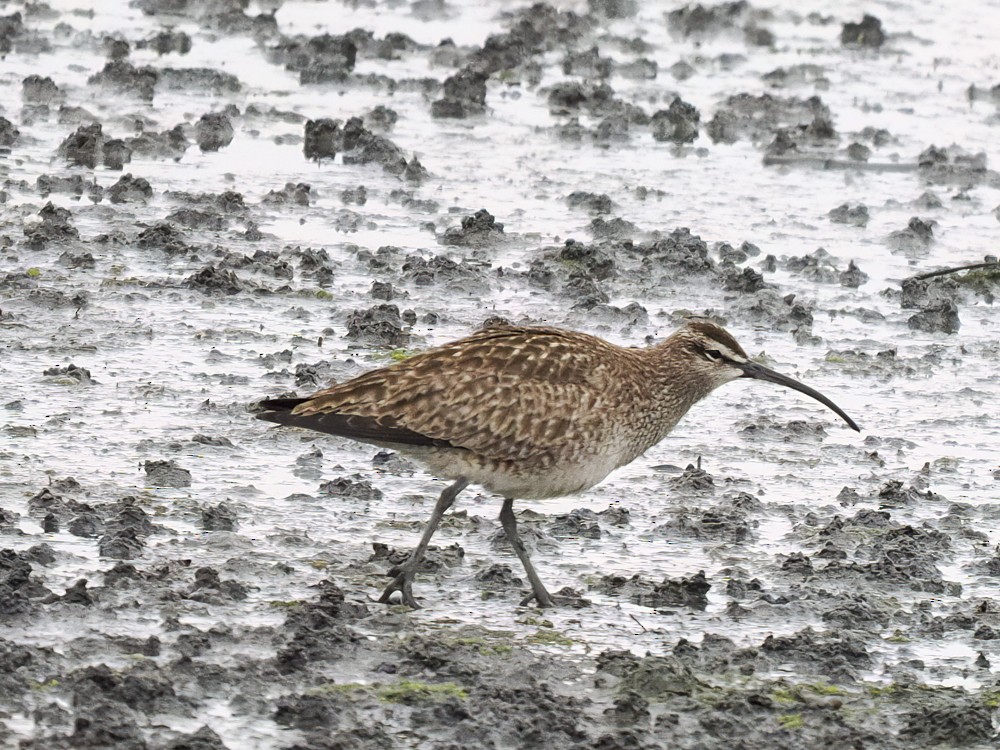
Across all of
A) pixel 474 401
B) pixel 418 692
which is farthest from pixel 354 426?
pixel 418 692

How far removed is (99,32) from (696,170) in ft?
23.8

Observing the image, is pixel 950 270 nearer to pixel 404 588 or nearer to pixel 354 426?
pixel 354 426

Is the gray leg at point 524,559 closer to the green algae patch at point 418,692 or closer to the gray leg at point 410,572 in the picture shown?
the gray leg at point 410,572

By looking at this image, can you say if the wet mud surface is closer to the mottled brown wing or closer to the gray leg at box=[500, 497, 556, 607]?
the gray leg at box=[500, 497, 556, 607]

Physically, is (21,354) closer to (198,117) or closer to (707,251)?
(707,251)

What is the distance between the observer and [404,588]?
8.66 meters

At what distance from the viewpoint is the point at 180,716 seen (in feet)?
23.6

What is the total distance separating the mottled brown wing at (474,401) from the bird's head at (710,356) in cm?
75

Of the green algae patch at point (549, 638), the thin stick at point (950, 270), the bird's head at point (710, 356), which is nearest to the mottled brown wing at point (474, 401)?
the bird's head at point (710, 356)

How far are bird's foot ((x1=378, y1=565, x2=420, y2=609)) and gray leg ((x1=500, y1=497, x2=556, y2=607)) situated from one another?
20.2 inches

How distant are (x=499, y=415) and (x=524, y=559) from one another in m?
0.63

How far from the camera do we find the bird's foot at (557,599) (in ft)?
29.0

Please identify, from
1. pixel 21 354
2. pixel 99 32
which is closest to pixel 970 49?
pixel 99 32

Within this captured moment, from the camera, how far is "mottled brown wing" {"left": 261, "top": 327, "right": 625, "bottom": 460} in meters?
8.93
